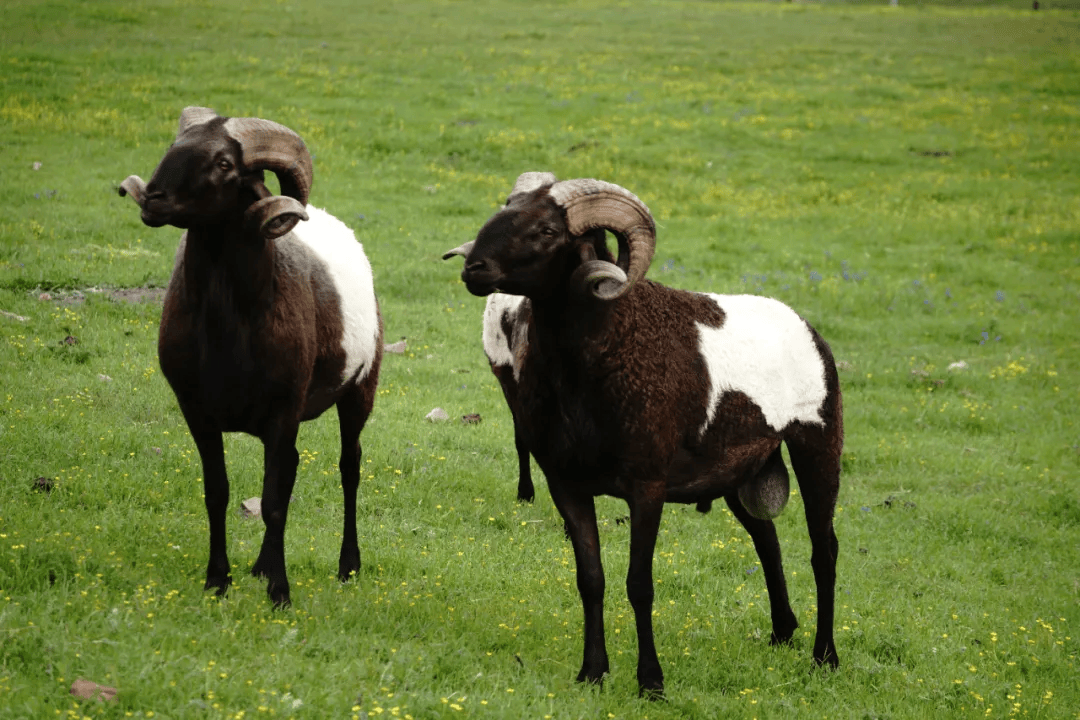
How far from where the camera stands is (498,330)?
10.7 metres

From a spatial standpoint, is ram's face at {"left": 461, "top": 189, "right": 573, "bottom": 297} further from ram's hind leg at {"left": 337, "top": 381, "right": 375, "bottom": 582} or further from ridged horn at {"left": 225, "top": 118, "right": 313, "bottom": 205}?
ram's hind leg at {"left": 337, "top": 381, "right": 375, "bottom": 582}

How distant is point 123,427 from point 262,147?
503cm

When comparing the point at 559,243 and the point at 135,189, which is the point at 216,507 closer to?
the point at 135,189

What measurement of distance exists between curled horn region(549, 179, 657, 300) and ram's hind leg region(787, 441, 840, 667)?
222 centimetres

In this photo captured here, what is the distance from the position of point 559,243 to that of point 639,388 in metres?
1.12

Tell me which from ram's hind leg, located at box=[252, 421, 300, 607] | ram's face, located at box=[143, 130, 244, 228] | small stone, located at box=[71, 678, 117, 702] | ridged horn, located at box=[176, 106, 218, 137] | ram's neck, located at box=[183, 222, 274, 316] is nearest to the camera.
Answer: small stone, located at box=[71, 678, 117, 702]

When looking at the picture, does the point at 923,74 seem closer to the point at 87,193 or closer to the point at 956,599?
the point at 87,193

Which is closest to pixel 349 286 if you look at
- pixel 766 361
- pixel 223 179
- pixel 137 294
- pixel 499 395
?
pixel 223 179

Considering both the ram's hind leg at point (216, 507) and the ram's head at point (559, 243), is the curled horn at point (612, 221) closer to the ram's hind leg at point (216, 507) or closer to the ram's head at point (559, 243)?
the ram's head at point (559, 243)

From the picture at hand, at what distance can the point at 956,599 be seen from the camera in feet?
34.3

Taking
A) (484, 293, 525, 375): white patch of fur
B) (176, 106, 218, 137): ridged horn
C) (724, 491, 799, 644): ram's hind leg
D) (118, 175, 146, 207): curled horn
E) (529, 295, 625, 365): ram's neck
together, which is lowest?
(724, 491, 799, 644): ram's hind leg

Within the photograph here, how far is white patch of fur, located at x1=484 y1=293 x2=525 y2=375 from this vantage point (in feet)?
34.3

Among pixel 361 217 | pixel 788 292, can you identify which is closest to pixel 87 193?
pixel 361 217

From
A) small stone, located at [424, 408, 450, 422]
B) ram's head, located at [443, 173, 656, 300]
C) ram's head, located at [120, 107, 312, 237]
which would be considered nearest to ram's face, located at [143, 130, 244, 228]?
ram's head, located at [120, 107, 312, 237]
